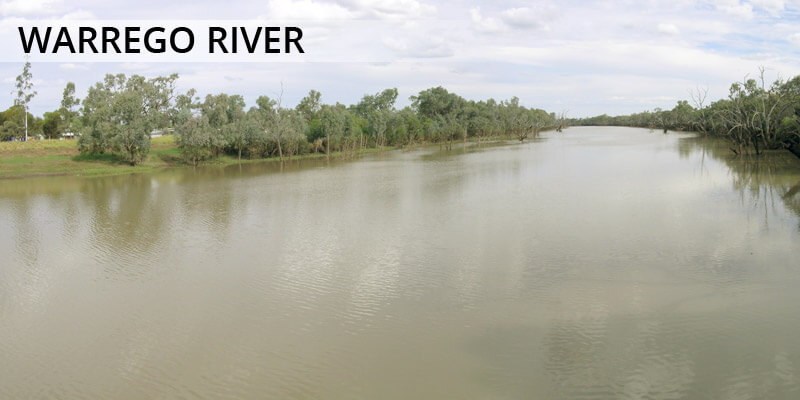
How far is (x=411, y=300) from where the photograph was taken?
10016 millimetres

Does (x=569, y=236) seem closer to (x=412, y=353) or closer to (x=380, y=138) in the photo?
(x=412, y=353)

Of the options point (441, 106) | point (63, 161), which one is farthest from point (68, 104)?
point (441, 106)

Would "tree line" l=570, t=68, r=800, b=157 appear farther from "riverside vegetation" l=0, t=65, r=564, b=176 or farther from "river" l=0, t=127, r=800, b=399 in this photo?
"riverside vegetation" l=0, t=65, r=564, b=176

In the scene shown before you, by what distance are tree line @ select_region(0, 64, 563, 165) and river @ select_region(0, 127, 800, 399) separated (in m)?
19.0

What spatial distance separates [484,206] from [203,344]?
506 inches

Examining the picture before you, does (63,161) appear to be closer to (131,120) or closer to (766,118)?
Result: (131,120)

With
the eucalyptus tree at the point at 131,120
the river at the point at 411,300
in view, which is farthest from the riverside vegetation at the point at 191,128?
the river at the point at 411,300

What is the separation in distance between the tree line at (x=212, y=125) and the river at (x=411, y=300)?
1903 centimetres

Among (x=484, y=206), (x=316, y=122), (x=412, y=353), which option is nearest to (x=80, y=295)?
(x=412, y=353)

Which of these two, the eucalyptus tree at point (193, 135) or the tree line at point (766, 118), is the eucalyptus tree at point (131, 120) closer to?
the eucalyptus tree at point (193, 135)

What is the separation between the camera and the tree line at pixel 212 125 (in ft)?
123

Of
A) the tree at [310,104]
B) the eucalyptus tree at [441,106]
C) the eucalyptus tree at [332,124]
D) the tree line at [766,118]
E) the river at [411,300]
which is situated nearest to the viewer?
the river at [411,300]

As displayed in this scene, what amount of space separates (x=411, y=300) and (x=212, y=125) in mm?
36612

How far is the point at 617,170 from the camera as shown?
3186 centimetres
